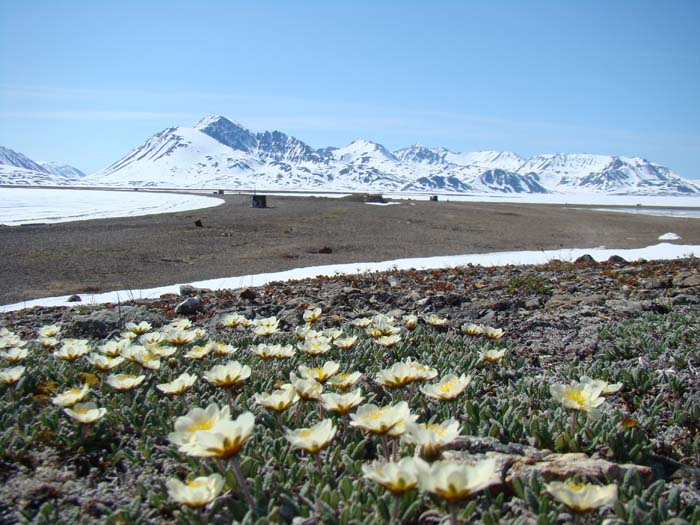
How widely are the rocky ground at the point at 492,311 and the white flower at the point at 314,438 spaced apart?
2.76 ft

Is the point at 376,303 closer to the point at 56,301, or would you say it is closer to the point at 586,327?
the point at 586,327

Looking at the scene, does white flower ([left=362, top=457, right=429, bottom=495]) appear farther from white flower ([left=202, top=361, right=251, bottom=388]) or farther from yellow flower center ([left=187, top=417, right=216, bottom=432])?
white flower ([left=202, top=361, right=251, bottom=388])

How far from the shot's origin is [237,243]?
20172 millimetres

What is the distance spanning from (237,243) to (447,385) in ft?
60.4

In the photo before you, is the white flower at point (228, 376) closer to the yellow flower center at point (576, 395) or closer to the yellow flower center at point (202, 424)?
the yellow flower center at point (202, 424)

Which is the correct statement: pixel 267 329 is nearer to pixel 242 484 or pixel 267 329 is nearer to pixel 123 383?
pixel 123 383

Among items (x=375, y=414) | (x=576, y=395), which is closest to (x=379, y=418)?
(x=375, y=414)

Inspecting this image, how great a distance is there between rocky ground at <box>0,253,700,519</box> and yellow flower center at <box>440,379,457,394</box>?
0.96ft

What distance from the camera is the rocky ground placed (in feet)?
7.92

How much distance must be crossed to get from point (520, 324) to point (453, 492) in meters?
4.20

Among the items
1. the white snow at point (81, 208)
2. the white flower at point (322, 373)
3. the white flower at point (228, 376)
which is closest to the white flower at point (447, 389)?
the white flower at point (322, 373)

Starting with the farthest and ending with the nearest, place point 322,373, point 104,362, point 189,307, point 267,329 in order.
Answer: point 189,307, point 267,329, point 104,362, point 322,373

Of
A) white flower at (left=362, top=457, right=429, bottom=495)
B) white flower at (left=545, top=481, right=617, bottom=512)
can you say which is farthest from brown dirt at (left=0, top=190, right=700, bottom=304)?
white flower at (left=545, top=481, right=617, bottom=512)

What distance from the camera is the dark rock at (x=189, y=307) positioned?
662 cm
